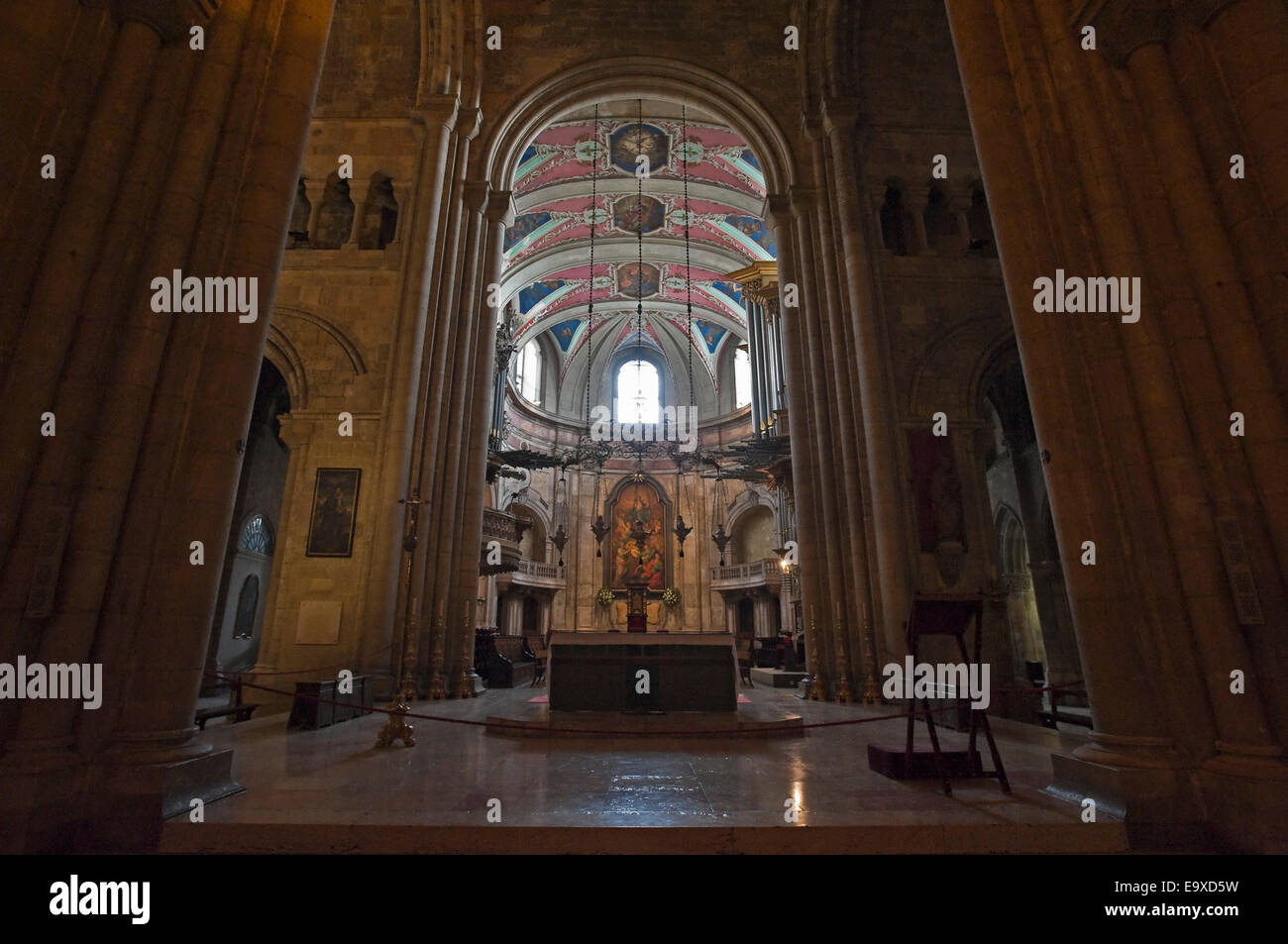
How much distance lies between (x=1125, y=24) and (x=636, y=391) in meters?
24.9

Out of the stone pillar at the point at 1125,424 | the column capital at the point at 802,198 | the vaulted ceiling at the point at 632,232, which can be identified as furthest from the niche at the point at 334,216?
the stone pillar at the point at 1125,424

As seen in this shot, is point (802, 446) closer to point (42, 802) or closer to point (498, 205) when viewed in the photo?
point (498, 205)

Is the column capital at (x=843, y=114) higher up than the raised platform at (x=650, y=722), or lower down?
higher up

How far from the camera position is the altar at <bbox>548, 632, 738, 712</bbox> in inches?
245

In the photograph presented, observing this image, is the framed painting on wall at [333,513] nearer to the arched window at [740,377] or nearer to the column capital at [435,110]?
the column capital at [435,110]

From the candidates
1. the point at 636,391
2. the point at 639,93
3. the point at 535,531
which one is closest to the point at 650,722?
the point at 639,93

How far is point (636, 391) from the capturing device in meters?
28.5

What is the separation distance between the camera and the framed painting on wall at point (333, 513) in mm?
8203

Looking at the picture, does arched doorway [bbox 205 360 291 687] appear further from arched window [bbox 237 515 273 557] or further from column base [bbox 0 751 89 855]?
column base [bbox 0 751 89 855]

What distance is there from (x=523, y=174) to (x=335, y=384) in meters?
11.2

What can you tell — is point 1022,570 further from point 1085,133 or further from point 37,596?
point 37,596

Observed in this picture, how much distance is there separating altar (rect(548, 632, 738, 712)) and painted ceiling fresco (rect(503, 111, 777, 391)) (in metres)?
9.85

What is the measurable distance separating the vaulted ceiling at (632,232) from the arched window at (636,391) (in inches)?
Answer: 45.0

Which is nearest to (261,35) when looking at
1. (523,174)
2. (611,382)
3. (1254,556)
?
(1254,556)
